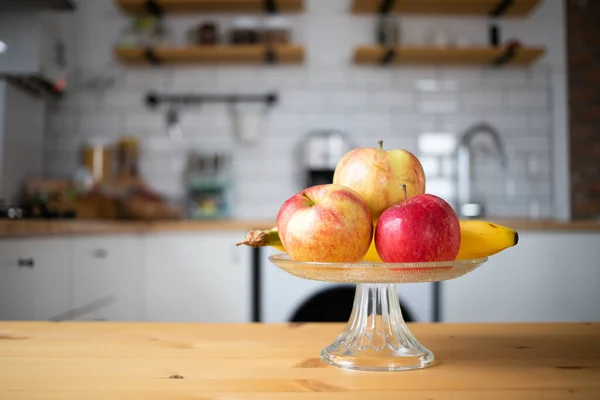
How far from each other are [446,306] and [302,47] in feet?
5.39

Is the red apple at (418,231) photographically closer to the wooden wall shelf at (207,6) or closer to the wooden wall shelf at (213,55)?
the wooden wall shelf at (213,55)

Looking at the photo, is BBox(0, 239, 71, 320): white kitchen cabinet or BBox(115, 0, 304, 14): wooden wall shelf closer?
BBox(0, 239, 71, 320): white kitchen cabinet

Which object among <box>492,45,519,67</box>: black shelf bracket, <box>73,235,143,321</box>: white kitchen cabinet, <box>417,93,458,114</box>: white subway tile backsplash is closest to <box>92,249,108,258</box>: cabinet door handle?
<box>73,235,143,321</box>: white kitchen cabinet

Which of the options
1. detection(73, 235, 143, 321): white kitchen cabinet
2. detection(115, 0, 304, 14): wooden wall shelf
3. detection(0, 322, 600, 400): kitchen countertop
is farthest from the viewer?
detection(115, 0, 304, 14): wooden wall shelf

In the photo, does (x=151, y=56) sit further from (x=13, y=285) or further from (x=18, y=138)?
(x=13, y=285)

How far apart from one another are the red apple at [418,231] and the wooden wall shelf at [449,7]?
3077 millimetres

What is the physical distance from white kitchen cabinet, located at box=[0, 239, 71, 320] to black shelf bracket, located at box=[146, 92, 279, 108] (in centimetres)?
176

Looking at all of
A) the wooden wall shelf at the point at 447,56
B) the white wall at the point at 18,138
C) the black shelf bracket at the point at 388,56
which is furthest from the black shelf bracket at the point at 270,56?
the white wall at the point at 18,138

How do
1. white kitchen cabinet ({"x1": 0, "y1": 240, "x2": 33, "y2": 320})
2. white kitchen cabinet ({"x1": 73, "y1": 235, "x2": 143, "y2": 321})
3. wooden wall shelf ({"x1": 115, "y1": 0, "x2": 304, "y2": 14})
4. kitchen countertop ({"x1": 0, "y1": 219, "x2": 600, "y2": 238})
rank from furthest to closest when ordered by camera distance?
wooden wall shelf ({"x1": 115, "y1": 0, "x2": 304, "y2": 14}), white kitchen cabinet ({"x1": 73, "y1": 235, "x2": 143, "y2": 321}), kitchen countertop ({"x1": 0, "y1": 219, "x2": 600, "y2": 238}), white kitchen cabinet ({"x1": 0, "y1": 240, "x2": 33, "y2": 320})

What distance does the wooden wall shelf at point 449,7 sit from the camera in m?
3.42

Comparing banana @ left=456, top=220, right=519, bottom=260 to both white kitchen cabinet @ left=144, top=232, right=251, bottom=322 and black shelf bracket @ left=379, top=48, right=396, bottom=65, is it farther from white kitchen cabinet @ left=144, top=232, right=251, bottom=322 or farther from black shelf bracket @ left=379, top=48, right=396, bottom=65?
black shelf bracket @ left=379, top=48, right=396, bottom=65

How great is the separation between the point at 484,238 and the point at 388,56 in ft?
9.61

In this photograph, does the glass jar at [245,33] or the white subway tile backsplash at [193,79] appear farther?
the white subway tile backsplash at [193,79]

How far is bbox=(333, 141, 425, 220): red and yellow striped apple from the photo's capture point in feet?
2.10
